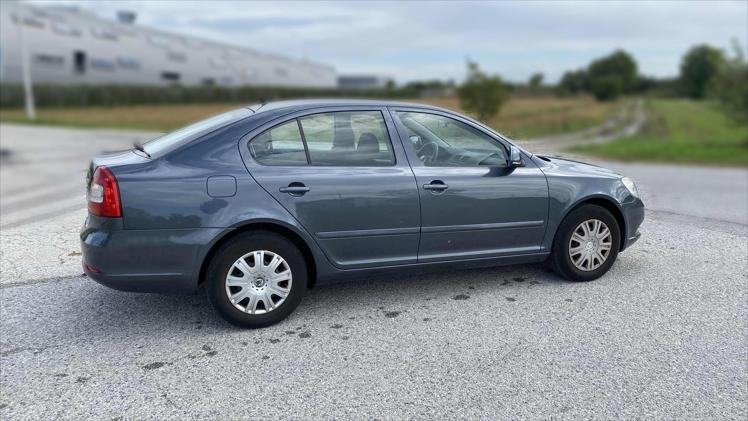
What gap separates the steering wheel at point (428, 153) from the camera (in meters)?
4.55

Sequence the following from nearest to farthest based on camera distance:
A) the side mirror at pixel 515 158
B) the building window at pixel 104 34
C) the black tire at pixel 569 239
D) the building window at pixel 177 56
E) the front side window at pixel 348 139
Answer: the front side window at pixel 348 139
the side mirror at pixel 515 158
the black tire at pixel 569 239
the building window at pixel 104 34
the building window at pixel 177 56

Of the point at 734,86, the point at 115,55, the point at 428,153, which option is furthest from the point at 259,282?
the point at 115,55

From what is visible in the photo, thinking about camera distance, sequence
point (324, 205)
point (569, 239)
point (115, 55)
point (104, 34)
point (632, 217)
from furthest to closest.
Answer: point (115, 55)
point (104, 34)
point (632, 217)
point (569, 239)
point (324, 205)

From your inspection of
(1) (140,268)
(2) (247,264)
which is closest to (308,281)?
(2) (247,264)

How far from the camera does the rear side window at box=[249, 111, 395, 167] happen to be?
4211 mm

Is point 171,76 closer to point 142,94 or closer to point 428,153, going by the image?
point 142,94

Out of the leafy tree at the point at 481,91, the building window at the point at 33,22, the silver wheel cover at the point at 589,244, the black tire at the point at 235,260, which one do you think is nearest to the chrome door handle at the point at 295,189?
the black tire at the point at 235,260

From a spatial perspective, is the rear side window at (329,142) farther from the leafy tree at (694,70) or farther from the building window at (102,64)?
the leafy tree at (694,70)

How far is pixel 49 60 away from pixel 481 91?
146 ft

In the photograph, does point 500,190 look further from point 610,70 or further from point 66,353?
point 610,70

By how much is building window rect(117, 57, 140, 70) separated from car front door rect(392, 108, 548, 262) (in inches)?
2448

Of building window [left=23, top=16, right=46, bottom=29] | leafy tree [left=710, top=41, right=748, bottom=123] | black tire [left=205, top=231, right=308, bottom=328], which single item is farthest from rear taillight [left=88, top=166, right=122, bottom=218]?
building window [left=23, top=16, right=46, bottom=29]

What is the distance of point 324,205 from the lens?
165 inches

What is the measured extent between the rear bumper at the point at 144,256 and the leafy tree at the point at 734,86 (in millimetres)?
21826
